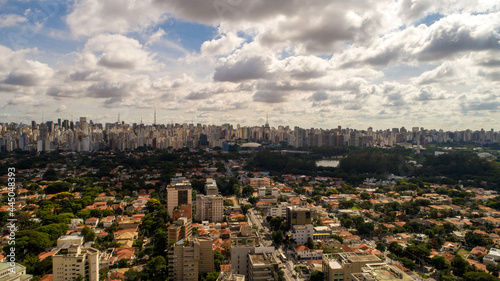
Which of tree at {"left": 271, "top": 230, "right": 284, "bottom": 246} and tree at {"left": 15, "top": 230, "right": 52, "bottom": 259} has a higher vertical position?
tree at {"left": 15, "top": 230, "right": 52, "bottom": 259}

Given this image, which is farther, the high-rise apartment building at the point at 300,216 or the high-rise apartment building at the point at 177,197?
the high-rise apartment building at the point at 177,197

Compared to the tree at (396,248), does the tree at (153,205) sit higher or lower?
higher

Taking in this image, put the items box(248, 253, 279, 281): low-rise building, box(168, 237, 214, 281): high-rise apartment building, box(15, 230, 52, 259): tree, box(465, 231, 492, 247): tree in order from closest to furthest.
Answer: box(248, 253, 279, 281): low-rise building
box(168, 237, 214, 281): high-rise apartment building
box(15, 230, 52, 259): tree
box(465, 231, 492, 247): tree

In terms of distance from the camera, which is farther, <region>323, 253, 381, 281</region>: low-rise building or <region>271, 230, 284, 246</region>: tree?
<region>271, 230, 284, 246</region>: tree

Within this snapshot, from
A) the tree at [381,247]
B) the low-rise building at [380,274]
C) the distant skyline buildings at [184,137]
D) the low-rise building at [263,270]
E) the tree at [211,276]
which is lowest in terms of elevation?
the tree at [381,247]

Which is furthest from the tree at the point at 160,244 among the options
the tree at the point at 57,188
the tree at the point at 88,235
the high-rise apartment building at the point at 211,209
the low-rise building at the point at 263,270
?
the tree at the point at 57,188

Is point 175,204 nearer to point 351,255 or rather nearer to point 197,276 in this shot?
point 197,276

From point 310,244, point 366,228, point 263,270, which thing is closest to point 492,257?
point 366,228

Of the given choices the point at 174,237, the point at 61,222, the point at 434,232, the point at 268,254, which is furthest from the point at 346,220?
the point at 61,222

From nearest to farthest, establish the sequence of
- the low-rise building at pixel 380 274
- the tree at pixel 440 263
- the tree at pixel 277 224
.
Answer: the low-rise building at pixel 380 274, the tree at pixel 440 263, the tree at pixel 277 224

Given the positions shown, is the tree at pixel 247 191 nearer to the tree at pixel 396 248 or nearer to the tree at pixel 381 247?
the tree at pixel 381 247

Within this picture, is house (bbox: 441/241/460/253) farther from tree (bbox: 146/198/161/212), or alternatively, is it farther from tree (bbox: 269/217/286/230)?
tree (bbox: 146/198/161/212)

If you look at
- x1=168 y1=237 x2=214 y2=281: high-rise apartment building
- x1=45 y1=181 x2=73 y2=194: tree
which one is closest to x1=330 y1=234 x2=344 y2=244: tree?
x1=168 y1=237 x2=214 y2=281: high-rise apartment building
